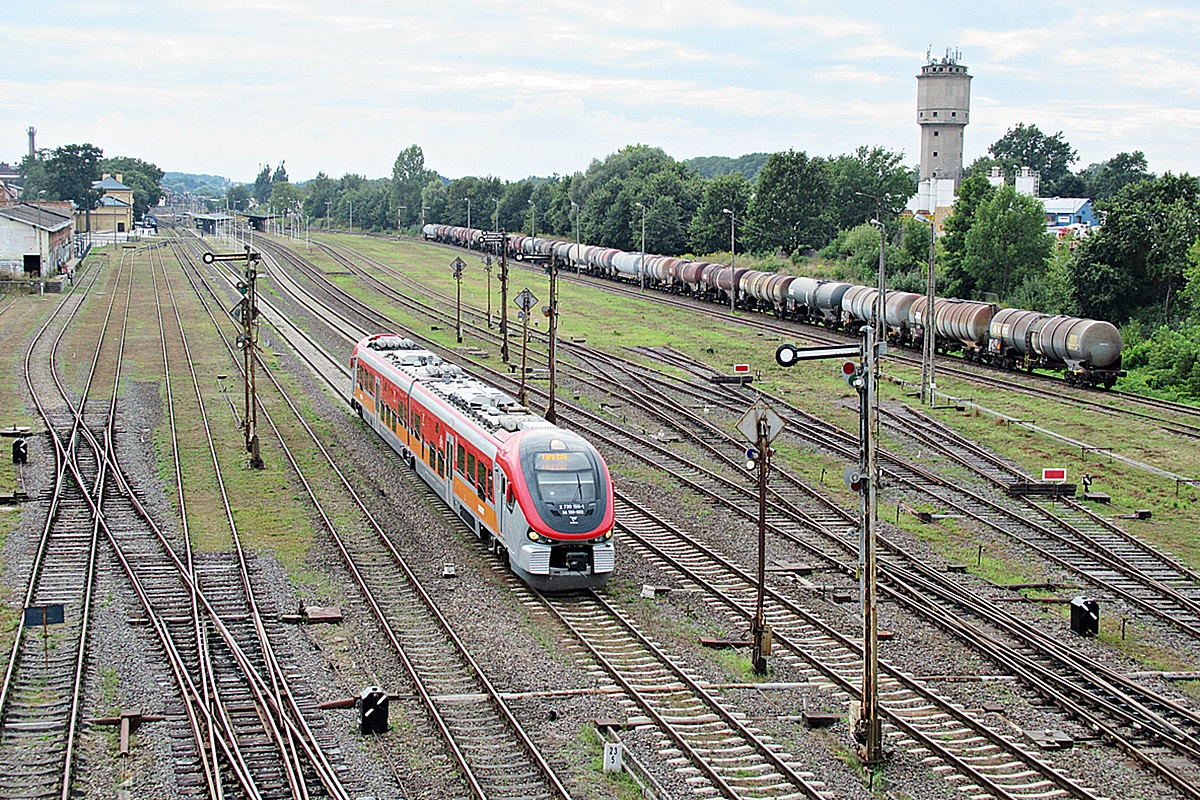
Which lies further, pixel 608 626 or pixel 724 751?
pixel 608 626

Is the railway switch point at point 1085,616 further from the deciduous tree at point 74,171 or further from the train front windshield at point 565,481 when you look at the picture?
the deciduous tree at point 74,171

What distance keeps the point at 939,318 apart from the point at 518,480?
38.5 metres

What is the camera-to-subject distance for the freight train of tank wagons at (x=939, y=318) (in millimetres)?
48438

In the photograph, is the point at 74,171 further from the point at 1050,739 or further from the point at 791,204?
the point at 1050,739

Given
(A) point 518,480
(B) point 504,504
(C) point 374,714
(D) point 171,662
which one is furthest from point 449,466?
Result: (C) point 374,714

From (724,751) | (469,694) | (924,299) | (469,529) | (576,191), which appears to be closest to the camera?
(724,751)

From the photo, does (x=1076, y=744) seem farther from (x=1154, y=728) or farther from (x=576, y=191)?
(x=576, y=191)

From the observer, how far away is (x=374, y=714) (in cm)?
1655

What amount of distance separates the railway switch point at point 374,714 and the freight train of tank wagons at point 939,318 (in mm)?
25527

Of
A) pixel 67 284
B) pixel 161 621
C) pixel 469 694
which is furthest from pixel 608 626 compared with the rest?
pixel 67 284

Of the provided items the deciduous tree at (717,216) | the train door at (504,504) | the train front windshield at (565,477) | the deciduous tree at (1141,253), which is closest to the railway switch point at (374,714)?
the train front windshield at (565,477)

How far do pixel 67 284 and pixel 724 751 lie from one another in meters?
79.6

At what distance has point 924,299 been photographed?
59062 millimetres

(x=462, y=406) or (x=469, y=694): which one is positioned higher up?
(x=462, y=406)
